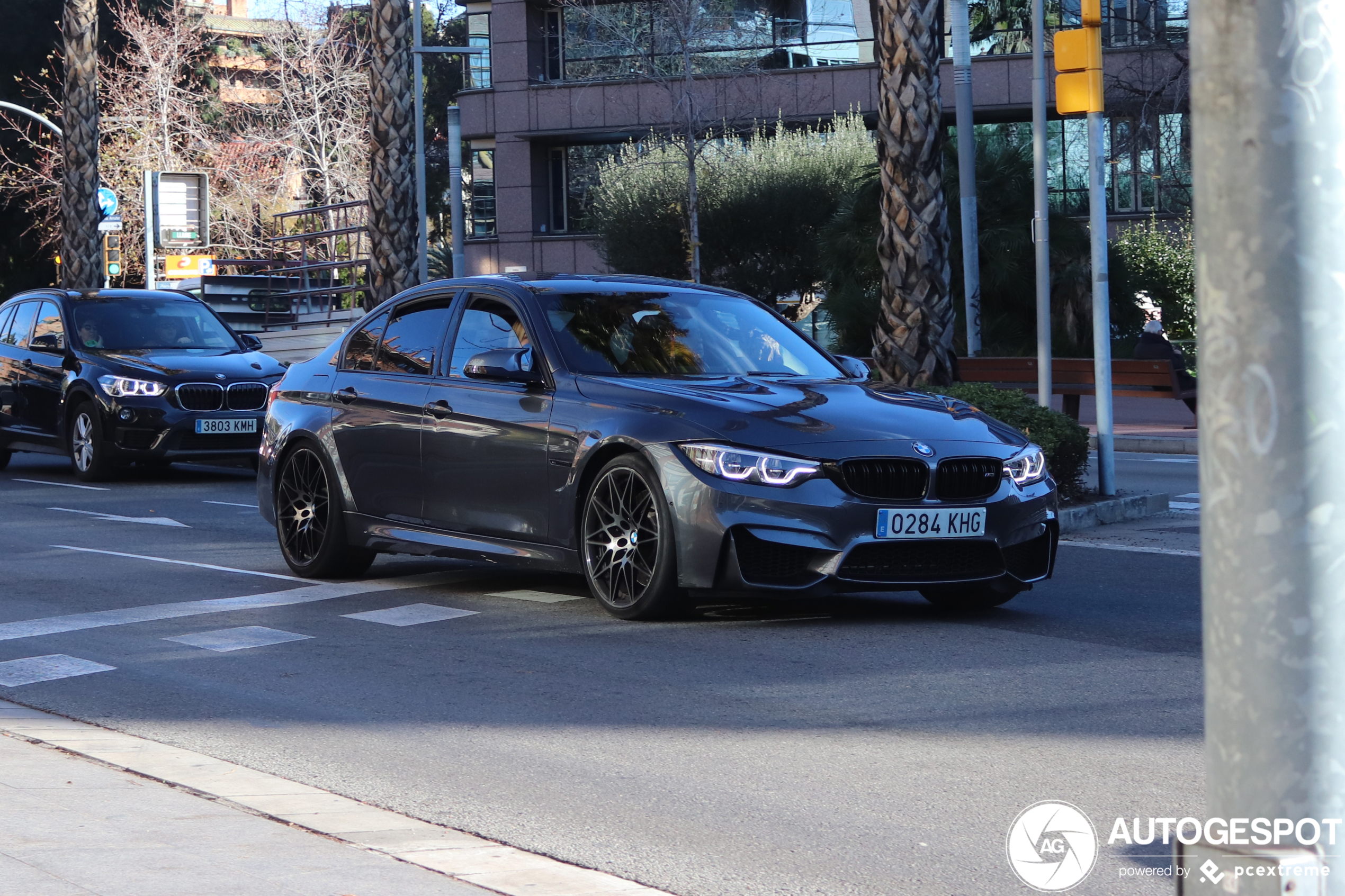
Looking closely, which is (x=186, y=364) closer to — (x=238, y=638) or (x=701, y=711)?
(x=238, y=638)

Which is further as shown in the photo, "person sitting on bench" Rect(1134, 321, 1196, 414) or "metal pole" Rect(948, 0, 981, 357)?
"person sitting on bench" Rect(1134, 321, 1196, 414)

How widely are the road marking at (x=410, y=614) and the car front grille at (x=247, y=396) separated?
867cm

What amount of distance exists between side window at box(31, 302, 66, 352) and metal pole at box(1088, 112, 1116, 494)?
404 inches

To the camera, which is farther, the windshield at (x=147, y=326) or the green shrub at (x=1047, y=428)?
the windshield at (x=147, y=326)

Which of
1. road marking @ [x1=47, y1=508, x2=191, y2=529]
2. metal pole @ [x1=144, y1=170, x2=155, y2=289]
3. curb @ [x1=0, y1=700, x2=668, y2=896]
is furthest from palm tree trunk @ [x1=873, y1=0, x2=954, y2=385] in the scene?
metal pole @ [x1=144, y1=170, x2=155, y2=289]

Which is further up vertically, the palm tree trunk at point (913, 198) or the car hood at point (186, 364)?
the palm tree trunk at point (913, 198)

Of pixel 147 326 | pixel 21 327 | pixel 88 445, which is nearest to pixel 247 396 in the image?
pixel 88 445

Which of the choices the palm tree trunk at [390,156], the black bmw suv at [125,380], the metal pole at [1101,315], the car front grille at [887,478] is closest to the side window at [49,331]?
the black bmw suv at [125,380]

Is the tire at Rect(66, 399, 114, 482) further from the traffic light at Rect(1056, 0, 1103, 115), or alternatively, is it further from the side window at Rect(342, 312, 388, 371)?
the traffic light at Rect(1056, 0, 1103, 115)

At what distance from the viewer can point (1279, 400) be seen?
2.12m

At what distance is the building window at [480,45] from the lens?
5119cm

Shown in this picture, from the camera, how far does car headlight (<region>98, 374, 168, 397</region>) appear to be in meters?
17.1

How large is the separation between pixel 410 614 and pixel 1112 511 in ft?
20.2

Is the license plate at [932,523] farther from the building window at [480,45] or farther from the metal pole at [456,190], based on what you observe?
the building window at [480,45]
